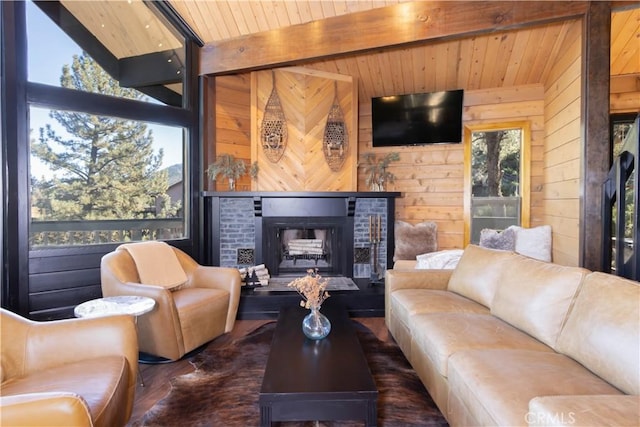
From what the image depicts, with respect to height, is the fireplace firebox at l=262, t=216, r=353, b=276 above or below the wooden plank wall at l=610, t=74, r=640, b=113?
below

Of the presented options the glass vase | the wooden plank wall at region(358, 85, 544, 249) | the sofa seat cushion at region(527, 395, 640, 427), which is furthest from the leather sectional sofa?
the wooden plank wall at region(358, 85, 544, 249)

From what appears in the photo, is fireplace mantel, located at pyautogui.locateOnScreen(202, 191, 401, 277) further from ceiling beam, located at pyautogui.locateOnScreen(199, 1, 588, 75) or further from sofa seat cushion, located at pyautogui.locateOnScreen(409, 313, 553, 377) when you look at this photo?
sofa seat cushion, located at pyautogui.locateOnScreen(409, 313, 553, 377)

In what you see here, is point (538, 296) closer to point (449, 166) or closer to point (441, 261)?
point (441, 261)

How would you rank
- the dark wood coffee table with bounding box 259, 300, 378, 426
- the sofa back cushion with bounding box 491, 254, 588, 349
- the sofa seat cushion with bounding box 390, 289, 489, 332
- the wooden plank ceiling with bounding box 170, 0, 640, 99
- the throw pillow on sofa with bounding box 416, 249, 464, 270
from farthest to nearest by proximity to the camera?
the wooden plank ceiling with bounding box 170, 0, 640, 99 < the throw pillow on sofa with bounding box 416, 249, 464, 270 < the sofa seat cushion with bounding box 390, 289, 489, 332 < the sofa back cushion with bounding box 491, 254, 588, 349 < the dark wood coffee table with bounding box 259, 300, 378, 426

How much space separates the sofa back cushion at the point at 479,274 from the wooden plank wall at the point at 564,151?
1415 mm

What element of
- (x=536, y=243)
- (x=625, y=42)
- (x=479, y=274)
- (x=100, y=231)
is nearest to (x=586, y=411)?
(x=479, y=274)

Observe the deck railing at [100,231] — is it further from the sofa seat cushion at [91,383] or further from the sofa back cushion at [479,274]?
the sofa back cushion at [479,274]

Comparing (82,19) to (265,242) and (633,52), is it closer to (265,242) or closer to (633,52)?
(265,242)

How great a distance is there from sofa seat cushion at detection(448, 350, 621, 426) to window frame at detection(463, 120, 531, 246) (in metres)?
3.12

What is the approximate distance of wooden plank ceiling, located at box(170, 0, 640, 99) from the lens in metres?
3.56

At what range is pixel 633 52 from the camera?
378cm

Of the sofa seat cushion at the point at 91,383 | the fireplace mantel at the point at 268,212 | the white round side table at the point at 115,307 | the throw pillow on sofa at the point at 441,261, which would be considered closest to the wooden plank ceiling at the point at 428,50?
the fireplace mantel at the point at 268,212

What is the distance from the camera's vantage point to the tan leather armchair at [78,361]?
51.7 inches

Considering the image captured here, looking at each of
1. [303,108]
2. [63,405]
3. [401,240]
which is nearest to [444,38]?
[303,108]
